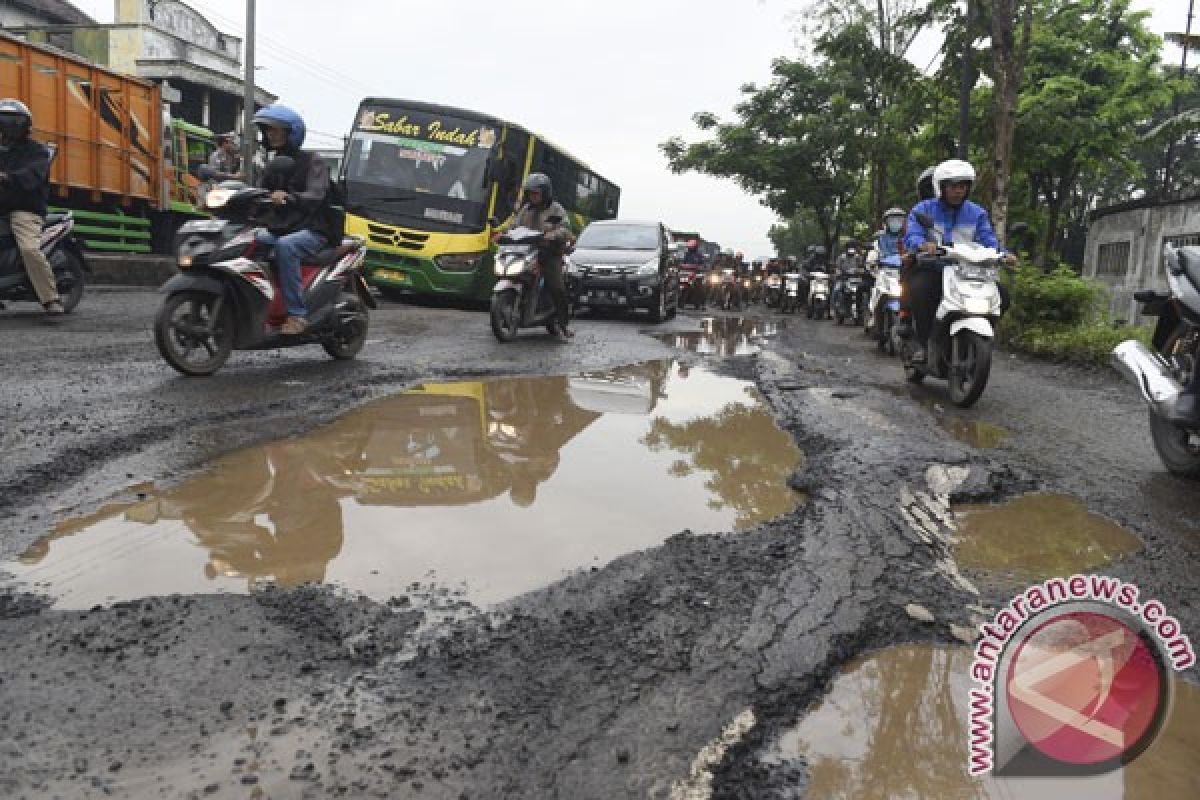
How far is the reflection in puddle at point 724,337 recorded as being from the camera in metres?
9.64

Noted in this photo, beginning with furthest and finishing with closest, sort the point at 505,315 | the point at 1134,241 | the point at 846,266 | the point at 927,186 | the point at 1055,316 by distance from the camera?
the point at 1134,241
the point at 846,266
the point at 1055,316
the point at 505,315
the point at 927,186

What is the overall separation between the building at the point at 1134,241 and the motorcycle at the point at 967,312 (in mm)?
14281

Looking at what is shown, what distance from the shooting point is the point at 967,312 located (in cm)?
592

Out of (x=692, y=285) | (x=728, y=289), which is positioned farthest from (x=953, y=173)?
(x=728, y=289)

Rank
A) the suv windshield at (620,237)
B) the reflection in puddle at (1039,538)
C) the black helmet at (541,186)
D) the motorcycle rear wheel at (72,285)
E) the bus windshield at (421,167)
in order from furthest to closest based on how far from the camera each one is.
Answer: the suv windshield at (620,237) < the bus windshield at (421,167) < the black helmet at (541,186) < the motorcycle rear wheel at (72,285) < the reflection in puddle at (1039,538)

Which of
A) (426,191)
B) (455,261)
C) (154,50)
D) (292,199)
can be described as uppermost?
(154,50)

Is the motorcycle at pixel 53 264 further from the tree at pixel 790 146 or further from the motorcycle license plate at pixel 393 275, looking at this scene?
the tree at pixel 790 146

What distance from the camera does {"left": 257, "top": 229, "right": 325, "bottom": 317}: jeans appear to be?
5.71 metres

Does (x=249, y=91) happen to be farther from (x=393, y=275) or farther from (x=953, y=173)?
(x=953, y=173)

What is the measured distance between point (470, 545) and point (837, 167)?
29.6 metres

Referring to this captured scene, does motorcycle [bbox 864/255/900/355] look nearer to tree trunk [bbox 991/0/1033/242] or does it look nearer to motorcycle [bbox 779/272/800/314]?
tree trunk [bbox 991/0/1033/242]

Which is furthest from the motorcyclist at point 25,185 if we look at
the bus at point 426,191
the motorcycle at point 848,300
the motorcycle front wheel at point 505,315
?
the motorcycle at point 848,300

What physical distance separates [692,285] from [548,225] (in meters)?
11.8

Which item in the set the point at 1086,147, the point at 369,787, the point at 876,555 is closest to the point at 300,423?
the point at 876,555
